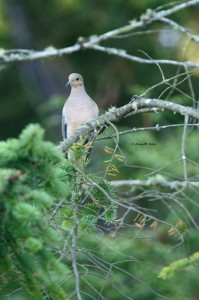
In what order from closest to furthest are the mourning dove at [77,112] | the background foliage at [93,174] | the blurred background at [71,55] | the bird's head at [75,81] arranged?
the background foliage at [93,174] < the mourning dove at [77,112] < the bird's head at [75,81] < the blurred background at [71,55]

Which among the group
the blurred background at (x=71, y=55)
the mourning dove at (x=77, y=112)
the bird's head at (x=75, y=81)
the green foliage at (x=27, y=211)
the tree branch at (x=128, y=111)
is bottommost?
the green foliage at (x=27, y=211)

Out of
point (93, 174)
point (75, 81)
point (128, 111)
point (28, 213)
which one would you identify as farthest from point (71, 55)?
point (28, 213)

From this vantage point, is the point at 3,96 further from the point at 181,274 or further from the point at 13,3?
the point at 181,274

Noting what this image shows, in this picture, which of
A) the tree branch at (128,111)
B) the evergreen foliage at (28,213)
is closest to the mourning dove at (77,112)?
the tree branch at (128,111)

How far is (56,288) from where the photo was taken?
371cm

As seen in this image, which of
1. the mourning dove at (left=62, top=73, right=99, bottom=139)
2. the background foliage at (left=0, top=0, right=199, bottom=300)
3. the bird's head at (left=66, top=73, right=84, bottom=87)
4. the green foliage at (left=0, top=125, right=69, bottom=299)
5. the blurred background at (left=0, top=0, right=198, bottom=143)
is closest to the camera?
the green foliage at (left=0, top=125, right=69, bottom=299)

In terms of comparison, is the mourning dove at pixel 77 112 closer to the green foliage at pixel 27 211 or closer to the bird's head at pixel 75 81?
the bird's head at pixel 75 81

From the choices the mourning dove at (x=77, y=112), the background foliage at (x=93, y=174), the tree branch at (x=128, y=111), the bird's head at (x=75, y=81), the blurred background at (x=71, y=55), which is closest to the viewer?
the background foliage at (x=93, y=174)

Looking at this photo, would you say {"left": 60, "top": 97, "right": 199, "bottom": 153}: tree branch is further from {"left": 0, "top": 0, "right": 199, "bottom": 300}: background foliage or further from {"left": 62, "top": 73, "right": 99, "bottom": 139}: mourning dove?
{"left": 62, "top": 73, "right": 99, "bottom": 139}: mourning dove

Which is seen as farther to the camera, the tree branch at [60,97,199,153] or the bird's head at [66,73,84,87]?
the bird's head at [66,73,84,87]

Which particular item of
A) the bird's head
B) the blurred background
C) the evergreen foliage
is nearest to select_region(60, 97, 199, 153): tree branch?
the evergreen foliage

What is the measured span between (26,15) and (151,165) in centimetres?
658

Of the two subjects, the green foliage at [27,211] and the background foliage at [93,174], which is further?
the background foliage at [93,174]

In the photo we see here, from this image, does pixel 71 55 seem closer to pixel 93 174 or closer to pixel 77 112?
pixel 77 112
